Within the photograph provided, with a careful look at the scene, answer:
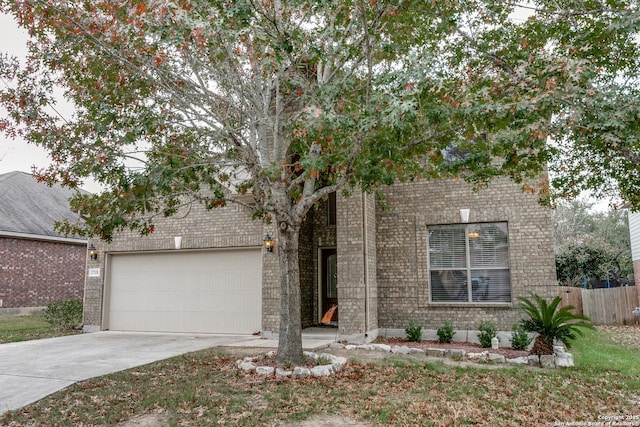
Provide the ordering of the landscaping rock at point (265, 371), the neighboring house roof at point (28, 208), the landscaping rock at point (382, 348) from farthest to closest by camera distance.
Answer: the neighboring house roof at point (28, 208) < the landscaping rock at point (382, 348) < the landscaping rock at point (265, 371)

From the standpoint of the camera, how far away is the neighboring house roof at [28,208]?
1841cm

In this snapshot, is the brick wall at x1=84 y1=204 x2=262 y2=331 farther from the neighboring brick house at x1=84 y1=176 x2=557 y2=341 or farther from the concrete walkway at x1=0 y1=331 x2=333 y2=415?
the concrete walkway at x1=0 y1=331 x2=333 y2=415

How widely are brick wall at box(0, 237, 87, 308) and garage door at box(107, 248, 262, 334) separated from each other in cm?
668

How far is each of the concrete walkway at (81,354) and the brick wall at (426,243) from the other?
2.20 meters

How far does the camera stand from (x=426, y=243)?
37.2ft

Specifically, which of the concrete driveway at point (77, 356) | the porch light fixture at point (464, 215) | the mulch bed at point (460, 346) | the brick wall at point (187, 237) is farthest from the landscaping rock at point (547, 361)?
the brick wall at point (187, 237)

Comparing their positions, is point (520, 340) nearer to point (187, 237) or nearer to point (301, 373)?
point (301, 373)

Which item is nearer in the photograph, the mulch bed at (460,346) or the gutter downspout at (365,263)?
the mulch bed at (460,346)

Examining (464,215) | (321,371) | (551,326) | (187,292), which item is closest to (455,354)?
(551,326)

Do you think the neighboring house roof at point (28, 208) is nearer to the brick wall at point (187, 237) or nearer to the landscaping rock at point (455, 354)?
the brick wall at point (187, 237)

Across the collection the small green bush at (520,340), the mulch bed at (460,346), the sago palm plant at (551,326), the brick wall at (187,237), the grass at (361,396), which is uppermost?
the brick wall at (187,237)

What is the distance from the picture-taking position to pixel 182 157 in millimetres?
7906

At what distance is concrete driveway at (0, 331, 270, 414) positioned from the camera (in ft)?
21.9

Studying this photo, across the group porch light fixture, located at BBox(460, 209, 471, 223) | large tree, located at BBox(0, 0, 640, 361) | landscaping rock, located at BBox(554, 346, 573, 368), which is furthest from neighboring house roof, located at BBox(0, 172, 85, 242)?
landscaping rock, located at BBox(554, 346, 573, 368)
